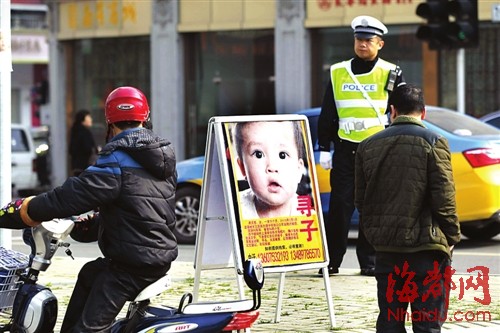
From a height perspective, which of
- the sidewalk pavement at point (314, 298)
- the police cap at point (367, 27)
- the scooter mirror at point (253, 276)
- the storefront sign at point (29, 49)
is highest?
the storefront sign at point (29, 49)

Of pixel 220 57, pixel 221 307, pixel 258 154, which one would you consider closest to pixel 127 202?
pixel 221 307

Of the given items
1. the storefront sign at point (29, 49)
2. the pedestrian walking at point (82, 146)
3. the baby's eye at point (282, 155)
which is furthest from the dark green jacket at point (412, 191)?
the storefront sign at point (29, 49)

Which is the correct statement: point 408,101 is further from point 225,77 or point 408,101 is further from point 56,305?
point 225,77

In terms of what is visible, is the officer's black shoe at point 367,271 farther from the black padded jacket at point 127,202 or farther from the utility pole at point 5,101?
the black padded jacket at point 127,202

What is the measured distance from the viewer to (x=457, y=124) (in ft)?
45.3

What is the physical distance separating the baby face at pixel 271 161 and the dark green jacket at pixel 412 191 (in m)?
1.88

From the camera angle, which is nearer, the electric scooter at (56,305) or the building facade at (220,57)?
the electric scooter at (56,305)

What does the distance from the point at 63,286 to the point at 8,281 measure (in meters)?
3.67

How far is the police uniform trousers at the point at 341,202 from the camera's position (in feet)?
34.0

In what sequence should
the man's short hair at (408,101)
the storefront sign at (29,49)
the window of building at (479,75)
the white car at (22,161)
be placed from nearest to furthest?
the man's short hair at (408,101) < the window of building at (479,75) < the white car at (22,161) < the storefront sign at (29,49)

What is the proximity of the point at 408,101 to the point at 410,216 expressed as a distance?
23.6 inches

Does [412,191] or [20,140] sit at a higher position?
[412,191]

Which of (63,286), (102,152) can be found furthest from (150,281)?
(63,286)

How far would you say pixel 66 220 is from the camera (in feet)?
21.6
